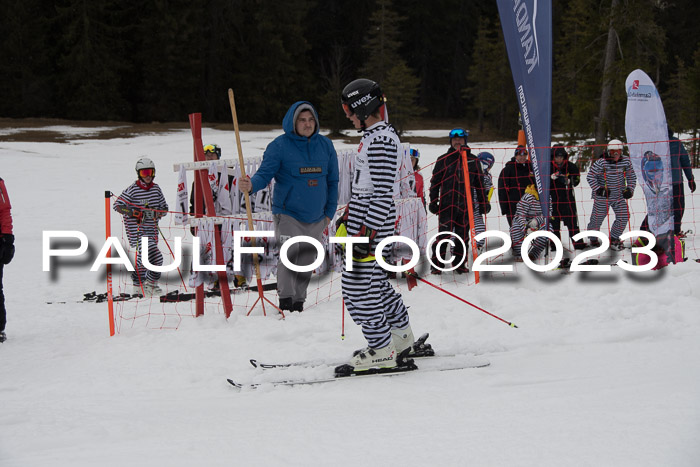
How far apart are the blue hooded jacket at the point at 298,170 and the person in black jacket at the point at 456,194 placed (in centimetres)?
223

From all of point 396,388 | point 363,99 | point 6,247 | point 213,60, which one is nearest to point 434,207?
point 363,99

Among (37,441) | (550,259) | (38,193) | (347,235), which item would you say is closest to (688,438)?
(347,235)

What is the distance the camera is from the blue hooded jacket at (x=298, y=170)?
626cm

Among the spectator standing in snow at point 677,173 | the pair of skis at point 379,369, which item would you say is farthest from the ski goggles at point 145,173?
the spectator standing in snow at point 677,173

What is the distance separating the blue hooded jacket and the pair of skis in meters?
1.76

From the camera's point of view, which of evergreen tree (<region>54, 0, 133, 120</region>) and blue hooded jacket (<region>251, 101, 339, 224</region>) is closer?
blue hooded jacket (<region>251, 101, 339, 224</region>)

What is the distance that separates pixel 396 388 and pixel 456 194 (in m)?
4.50

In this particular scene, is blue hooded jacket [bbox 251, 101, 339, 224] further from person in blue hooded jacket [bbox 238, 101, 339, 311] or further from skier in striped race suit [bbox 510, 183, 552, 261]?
skier in striped race suit [bbox 510, 183, 552, 261]

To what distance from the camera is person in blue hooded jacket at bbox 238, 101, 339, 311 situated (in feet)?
20.5

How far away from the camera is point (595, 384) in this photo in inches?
169

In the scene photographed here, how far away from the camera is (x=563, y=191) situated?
30.7 ft

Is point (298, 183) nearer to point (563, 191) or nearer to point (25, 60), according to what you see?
point (563, 191)

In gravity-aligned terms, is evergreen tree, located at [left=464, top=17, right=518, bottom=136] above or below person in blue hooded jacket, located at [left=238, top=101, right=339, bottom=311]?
above

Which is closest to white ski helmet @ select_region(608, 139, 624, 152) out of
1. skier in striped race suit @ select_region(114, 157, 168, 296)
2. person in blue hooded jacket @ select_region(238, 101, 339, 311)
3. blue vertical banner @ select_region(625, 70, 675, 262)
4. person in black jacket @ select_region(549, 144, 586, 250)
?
person in black jacket @ select_region(549, 144, 586, 250)
